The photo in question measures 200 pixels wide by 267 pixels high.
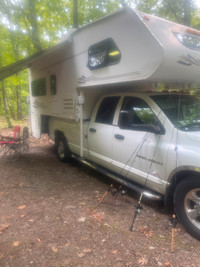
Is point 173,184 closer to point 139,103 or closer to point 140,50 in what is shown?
point 139,103

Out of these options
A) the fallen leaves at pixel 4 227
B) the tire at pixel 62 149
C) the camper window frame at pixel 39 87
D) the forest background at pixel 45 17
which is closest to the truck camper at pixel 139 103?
the tire at pixel 62 149

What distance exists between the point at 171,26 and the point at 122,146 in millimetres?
2317

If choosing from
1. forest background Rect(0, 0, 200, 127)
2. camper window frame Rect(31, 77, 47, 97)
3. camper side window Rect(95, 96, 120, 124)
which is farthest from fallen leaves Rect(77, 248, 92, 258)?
forest background Rect(0, 0, 200, 127)

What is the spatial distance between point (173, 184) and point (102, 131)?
6.50 feet

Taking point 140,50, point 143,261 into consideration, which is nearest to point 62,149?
point 140,50

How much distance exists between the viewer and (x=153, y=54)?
3004 mm

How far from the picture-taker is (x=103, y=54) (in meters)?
3.94

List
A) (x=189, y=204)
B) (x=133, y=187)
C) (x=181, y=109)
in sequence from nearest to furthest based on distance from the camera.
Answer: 1. (x=189, y=204)
2. (x=181, y=109)
3. (x=133, y=187)

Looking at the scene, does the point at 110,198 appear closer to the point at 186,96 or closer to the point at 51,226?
the point at 51,226

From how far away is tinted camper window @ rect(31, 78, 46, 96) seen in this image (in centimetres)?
679

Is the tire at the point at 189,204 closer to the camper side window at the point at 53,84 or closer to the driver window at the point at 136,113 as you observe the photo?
the driver window at the point at 136,113

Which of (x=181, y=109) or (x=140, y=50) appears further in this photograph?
(x=181, y=109)

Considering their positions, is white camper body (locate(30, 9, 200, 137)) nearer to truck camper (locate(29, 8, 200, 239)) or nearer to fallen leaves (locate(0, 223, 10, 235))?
truck camper (locate(29, 8, 200, 239))

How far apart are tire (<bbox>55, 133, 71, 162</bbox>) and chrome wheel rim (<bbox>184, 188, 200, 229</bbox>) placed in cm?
398
